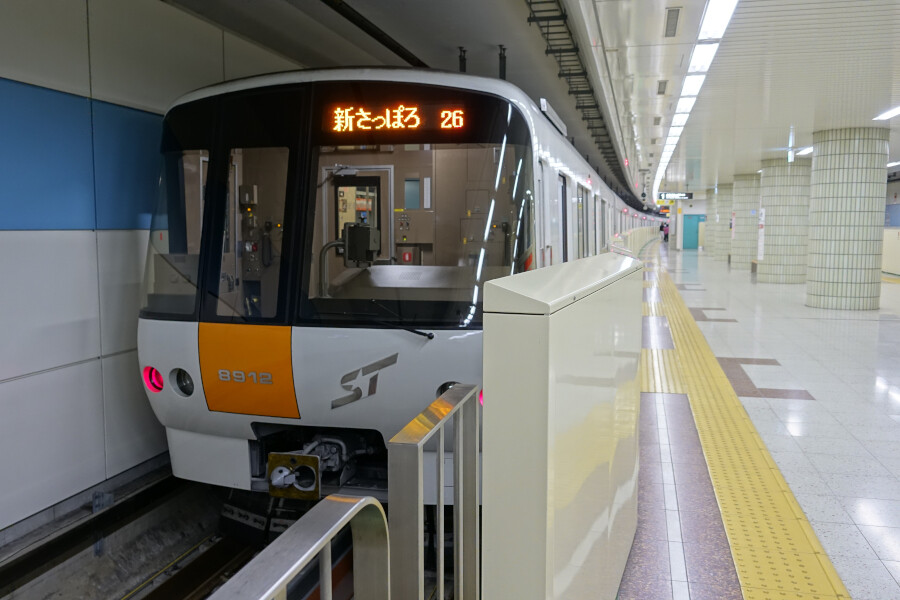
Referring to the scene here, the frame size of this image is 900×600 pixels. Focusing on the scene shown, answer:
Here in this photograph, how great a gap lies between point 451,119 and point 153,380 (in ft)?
6.51

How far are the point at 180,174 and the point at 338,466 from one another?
1725 millimetres

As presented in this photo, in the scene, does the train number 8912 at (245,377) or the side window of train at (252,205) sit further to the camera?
the side window of train at (252,205)

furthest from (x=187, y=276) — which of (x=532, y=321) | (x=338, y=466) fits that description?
(x=532, y=321)

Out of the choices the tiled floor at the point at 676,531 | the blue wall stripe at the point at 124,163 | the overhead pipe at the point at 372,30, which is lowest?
the tiled floor at the point at 676,531

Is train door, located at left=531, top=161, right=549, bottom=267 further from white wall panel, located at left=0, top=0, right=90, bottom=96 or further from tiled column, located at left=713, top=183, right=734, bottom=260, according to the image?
tiled column, located at left=713, top=183, right=734, bottom=260

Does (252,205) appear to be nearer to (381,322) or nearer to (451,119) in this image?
(381,322)

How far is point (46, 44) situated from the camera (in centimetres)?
393

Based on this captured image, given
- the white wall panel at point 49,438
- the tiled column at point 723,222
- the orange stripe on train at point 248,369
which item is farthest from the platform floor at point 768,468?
the tiled column at point 723,222

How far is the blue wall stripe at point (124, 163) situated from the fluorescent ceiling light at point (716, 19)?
171 inches

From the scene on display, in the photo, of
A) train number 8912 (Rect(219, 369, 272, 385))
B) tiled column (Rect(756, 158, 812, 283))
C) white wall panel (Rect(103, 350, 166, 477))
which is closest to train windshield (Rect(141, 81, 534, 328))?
train number 8912 (Rect(219, 369, 272, 385))

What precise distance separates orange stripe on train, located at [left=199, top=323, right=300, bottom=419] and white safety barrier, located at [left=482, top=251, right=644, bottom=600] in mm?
1644

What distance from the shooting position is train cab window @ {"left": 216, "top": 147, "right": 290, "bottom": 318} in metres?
3.47

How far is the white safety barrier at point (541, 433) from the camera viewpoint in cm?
148

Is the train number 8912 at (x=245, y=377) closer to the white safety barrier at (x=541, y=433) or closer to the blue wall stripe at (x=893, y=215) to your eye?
the white safety barrier at (x=541, y=433)
